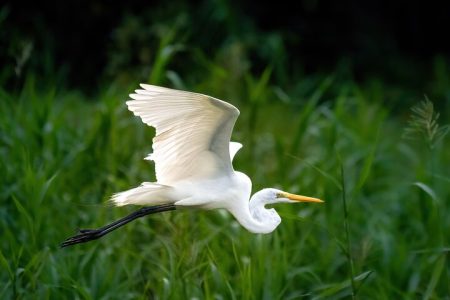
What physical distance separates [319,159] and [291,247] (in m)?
1.04

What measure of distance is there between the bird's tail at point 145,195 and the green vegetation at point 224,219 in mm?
102

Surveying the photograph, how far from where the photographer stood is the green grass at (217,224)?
3.08 meters

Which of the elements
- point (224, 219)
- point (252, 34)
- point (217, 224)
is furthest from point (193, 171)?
point (252, 34)

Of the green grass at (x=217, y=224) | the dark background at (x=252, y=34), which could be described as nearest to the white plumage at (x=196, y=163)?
the green grass at (x=217, y=224)

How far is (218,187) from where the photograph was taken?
2.94 meters

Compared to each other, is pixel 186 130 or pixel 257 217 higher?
pixel 186 130

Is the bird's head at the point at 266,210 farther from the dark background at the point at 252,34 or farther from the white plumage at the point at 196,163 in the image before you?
the dark background at the point at 252,34

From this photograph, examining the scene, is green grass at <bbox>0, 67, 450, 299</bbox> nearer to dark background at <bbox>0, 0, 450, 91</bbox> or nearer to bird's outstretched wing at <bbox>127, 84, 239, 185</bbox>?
bird's outstretched wing at <bbox>127, 84, 239, 185</bbox>

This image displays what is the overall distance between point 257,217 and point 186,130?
425 mm

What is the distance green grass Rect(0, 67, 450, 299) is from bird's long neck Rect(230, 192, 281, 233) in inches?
2.0

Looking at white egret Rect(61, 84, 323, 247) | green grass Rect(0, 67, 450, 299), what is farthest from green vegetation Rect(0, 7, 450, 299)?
white egret Rect(61, 84, 323, 247)

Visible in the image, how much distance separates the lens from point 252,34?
24.5 feet

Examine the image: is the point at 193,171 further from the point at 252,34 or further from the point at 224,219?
the point at 252,34

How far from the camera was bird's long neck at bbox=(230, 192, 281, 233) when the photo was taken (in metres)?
2.89
